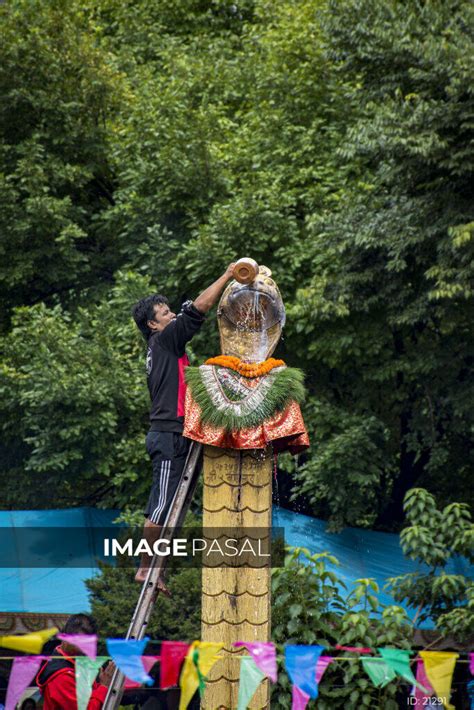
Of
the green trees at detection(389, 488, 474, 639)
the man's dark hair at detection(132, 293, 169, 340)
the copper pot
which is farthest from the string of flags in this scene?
the green trees at detection(389, 488, 474, 639)

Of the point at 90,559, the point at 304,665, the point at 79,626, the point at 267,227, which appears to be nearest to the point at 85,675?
the point at 79,626

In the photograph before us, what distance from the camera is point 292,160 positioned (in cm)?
1653

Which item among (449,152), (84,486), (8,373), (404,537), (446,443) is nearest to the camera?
(404,537)

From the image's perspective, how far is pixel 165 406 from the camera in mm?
7207

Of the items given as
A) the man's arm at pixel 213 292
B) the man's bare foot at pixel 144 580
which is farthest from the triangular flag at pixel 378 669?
the man's arm at pixel 213 292

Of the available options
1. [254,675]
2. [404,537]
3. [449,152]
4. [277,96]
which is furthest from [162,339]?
[277,96]

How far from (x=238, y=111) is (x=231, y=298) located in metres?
11.3

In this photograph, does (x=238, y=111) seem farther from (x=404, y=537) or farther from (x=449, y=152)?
(x=404, y=537)

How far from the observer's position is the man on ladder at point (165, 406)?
23.3 feet

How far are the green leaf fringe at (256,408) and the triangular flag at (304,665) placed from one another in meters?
1.28

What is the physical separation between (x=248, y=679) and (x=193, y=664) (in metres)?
0.30

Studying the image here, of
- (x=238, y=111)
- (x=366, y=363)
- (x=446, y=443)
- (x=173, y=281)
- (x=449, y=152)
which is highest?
(x=238, y=111)

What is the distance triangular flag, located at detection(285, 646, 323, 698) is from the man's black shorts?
105cm

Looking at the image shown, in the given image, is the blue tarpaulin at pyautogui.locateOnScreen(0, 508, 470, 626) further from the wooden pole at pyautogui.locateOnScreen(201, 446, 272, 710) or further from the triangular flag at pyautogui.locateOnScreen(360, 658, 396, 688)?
the wooden pole at pyautogui.locateOnScreen(201, 446, 272, 710)
